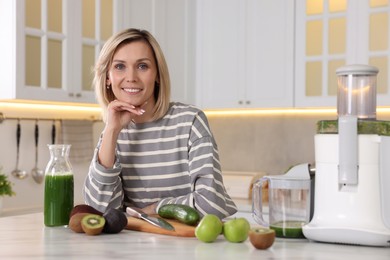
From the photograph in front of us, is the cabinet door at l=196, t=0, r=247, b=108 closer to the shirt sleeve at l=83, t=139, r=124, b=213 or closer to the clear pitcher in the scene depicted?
the shirt sleeve at l=83, t=139, r=124, b=213

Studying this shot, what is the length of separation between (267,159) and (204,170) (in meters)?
2.25

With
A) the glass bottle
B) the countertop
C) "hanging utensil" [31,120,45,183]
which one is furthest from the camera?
"hanging utensil" [31,120,45,183]

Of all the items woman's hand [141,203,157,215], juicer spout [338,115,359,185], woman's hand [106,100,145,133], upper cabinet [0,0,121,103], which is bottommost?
woman's hand [141,203,157,215]

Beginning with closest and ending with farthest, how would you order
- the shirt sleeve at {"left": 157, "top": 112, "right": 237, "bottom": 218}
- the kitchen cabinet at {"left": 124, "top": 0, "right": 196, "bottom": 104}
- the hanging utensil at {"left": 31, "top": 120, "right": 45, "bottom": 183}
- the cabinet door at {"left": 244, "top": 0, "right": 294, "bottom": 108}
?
the shirt sleeve at {"left": 157, "top": 112, "right": 237, "bottom": 218} → the hanging utensil at {"left": 31, "top": 120, "right": 45, "bottom": 183} → the cabinet door at {"left": 244, "top": 0, "right": 294, "bottom": 108} → the kitchen cabinet at {"left": 124, "top": 0, "right": 196, "bottom": 104}

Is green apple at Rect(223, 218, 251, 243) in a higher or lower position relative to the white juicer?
lower

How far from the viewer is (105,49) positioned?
2.13 metres

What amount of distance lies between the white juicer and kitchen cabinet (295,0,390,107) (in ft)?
6.62

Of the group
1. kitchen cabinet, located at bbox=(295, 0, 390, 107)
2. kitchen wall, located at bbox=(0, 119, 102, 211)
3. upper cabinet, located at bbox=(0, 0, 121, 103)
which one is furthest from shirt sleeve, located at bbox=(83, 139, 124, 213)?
kitchen cabinet, located at bbox=(295, 0, 390, 107)

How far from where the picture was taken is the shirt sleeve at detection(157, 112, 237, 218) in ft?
6.36

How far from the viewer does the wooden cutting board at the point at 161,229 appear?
5.28 ft

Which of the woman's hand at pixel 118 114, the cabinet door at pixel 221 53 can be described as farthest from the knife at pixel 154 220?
the cabinet door at pixel 221 53

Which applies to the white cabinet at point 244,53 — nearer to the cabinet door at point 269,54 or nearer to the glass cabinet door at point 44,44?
the cabinet door at point 269,54

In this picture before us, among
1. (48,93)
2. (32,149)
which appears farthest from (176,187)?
(32,149)

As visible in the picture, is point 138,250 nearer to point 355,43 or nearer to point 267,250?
point 267,250
